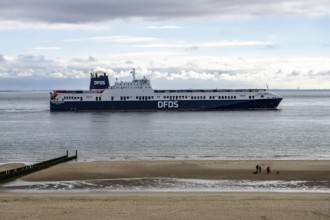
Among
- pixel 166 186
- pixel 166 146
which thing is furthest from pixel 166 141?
pixel 166 186

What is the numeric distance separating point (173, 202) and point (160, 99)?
317ft

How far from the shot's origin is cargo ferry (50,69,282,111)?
124188 mm

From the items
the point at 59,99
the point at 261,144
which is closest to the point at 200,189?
the point at 261,144

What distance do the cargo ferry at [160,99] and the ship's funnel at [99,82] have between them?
12.7 feet

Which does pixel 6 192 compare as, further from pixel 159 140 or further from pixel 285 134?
pixel 285 134

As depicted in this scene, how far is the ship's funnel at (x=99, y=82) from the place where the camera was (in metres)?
131

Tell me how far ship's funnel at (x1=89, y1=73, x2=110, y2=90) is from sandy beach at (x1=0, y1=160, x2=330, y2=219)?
90756mm

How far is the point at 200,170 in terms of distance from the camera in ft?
135

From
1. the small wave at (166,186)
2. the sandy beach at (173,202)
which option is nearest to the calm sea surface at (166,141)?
the sandy beach at (173,202)

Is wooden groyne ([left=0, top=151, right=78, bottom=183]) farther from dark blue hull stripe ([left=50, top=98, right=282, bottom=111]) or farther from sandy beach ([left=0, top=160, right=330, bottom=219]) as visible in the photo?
dark blue hull stripe ([left=50, top=98, right=282, bottom=111])

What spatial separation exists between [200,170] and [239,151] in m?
14.3

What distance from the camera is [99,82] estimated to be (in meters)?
131

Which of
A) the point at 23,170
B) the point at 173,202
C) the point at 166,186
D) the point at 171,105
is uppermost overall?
the point at 171,105

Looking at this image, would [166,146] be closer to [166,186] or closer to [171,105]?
[166,186]
